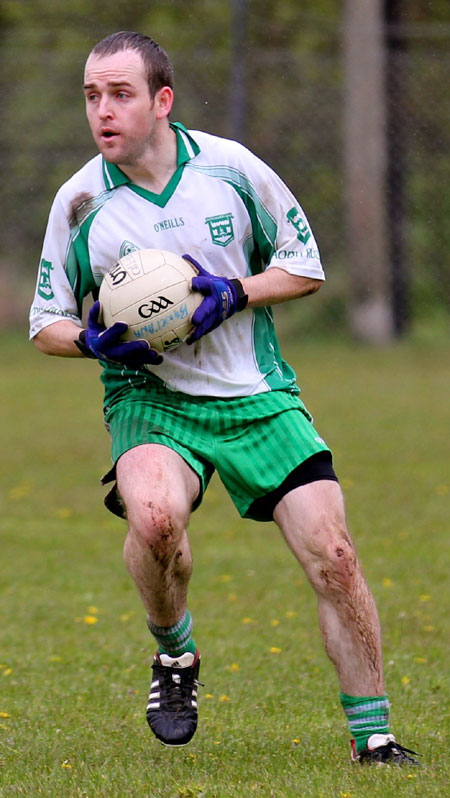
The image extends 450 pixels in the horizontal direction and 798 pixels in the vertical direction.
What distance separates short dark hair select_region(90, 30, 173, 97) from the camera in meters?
4.30

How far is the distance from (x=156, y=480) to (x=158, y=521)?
140 mm

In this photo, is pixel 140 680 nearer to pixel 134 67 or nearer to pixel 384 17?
pixel 134 67

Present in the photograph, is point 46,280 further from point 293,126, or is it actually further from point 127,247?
point 293,126

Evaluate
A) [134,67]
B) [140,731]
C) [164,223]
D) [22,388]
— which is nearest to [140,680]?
[140,731]

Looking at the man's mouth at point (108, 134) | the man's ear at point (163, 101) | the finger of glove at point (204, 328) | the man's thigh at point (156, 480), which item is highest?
the man's ear at point (163, 101)

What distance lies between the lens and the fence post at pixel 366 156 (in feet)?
54.5

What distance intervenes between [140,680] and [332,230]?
11981 mm

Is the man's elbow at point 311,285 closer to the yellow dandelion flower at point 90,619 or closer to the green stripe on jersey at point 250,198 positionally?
the green stripe on jersey at point 250,198

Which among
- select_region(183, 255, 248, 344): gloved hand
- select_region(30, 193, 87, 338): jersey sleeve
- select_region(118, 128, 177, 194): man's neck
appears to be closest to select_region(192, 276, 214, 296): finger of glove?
select_region(183, 255, 248, 344): gloved hand

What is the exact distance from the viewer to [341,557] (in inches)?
162

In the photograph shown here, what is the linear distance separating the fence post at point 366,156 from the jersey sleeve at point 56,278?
1275 cm

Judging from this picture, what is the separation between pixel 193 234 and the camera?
439 centimetres

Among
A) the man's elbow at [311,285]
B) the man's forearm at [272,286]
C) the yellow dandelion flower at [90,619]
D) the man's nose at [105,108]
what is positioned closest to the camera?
the man's nose at [105,108]

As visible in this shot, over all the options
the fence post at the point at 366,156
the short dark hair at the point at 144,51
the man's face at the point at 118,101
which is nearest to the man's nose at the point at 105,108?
the man's face at the point at 118,101
